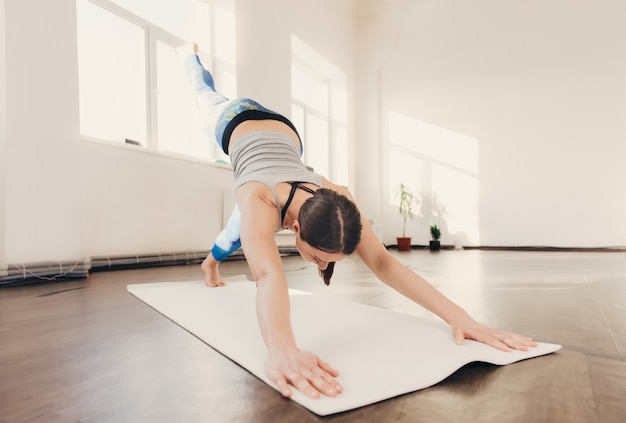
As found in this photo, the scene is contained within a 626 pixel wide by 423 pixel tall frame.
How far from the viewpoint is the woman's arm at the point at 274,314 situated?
2.36 feet

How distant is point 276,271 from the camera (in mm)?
943

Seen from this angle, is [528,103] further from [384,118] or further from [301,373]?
[301,373]

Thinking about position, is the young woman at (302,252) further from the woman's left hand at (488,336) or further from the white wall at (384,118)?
the white wall at (384,118)

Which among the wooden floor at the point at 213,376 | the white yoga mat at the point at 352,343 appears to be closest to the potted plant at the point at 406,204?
the wooden floor at the point at 213,376

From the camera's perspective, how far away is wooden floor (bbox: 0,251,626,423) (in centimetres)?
62

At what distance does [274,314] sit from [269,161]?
0.78m

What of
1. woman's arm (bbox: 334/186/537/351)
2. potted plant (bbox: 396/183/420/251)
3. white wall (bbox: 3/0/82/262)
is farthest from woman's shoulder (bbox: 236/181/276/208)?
potted plant (bbox: 396/183/420/251)

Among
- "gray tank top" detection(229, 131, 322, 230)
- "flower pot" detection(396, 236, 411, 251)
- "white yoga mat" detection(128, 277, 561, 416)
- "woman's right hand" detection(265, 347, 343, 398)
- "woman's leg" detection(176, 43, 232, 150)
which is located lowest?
"flower pot" detection(396, 236, 411, 251)

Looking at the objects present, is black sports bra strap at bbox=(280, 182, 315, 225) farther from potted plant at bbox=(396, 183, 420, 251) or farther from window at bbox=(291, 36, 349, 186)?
potted plant at bbox=(396, 183, 420, 251)

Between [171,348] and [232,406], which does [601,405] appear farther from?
[171,348]

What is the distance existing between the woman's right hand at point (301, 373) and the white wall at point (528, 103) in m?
5.71

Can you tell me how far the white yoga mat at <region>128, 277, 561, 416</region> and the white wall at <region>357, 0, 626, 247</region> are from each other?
16.5ft

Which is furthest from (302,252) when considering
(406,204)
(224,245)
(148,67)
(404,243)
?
(406,204)

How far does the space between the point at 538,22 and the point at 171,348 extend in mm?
6642
